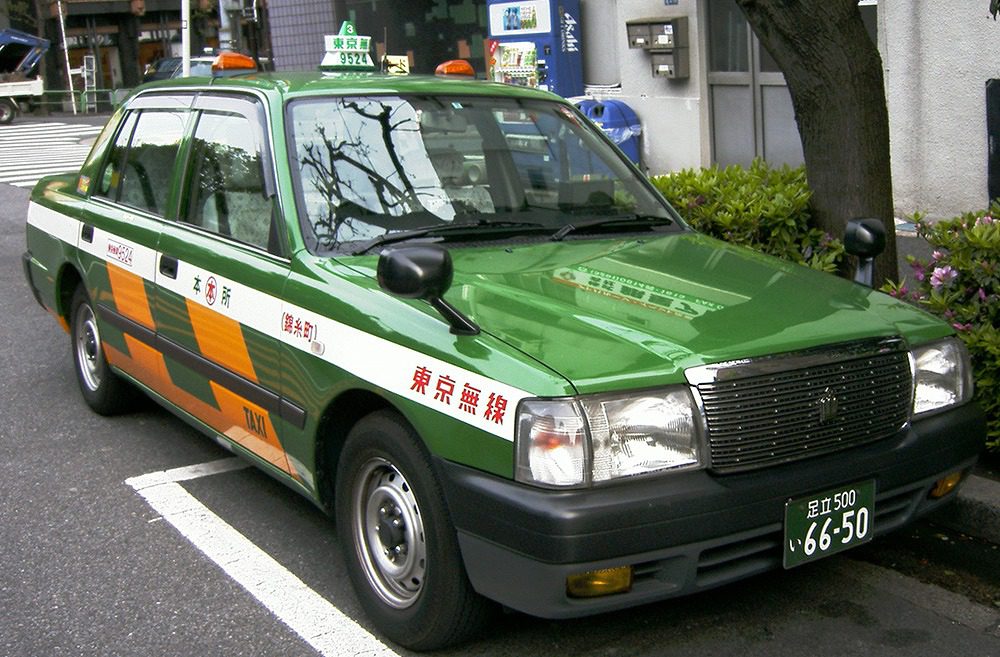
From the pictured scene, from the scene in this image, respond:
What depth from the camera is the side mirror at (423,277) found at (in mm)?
3465

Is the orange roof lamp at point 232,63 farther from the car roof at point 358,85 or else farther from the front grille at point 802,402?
the front grille at point 802,402

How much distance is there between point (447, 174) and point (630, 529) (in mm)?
1767

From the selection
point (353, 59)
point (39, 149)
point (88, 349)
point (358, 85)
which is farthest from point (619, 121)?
point (39, 149)

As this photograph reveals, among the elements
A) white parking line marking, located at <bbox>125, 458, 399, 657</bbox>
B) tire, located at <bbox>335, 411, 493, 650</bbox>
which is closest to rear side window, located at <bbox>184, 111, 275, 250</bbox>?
tire, located at <bbox>335, 411, 493, 650</bbox>

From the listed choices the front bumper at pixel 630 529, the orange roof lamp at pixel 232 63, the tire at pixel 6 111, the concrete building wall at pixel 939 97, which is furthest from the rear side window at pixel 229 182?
the tire at pixel 6 111

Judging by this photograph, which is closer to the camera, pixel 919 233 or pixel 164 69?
pixel 919 233

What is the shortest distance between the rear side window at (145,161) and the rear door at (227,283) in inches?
8.4

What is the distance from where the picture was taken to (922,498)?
12.8ft

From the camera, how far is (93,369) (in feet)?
20.9

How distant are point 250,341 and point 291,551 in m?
0.82

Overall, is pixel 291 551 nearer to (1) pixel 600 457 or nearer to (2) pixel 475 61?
(1) pixel 600 457

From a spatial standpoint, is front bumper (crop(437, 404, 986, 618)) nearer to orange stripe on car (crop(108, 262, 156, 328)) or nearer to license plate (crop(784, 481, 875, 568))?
license plate (crop(784, 481, 875, 568))

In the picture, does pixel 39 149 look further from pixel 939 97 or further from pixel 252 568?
pixel 252 568

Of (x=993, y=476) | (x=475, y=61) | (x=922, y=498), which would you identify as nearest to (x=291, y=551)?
(x=922, y=498)
